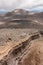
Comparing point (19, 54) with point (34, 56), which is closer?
point (19, 54)

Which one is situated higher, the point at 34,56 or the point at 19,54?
the point at 19,54

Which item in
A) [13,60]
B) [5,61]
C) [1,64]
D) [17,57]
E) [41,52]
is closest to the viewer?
[1,64]

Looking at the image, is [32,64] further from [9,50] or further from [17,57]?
[9,50]

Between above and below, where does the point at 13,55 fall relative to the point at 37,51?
above

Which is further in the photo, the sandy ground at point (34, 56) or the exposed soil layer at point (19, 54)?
the sandy ground at point (34, 56)

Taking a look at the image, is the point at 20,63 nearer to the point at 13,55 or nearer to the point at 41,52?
the point at 13,55

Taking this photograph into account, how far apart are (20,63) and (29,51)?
3366 mm

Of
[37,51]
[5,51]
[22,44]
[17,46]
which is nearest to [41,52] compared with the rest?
[37,51]

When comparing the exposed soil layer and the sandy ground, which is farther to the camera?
the sandy ground

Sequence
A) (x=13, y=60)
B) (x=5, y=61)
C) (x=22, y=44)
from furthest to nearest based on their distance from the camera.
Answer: (x=22, y=44) < (x=13, y=60) < (x=5, y=61)

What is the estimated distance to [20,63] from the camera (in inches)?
596

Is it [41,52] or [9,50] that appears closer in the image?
[9,50]

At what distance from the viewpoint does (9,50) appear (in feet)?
45.2

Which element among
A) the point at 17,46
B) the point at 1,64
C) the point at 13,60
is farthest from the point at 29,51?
the point at 1,64
